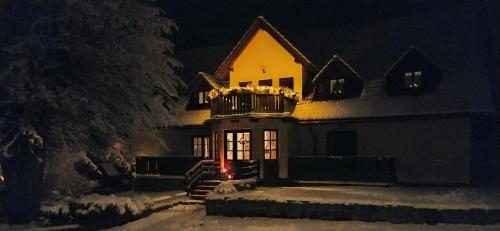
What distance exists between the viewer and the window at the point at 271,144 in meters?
21.4

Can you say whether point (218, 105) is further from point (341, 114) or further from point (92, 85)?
point (92, 85)

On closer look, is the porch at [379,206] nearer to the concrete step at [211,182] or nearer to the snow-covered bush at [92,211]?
the snow-covered bush at [92,211]

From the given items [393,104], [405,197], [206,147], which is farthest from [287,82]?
[405,197]

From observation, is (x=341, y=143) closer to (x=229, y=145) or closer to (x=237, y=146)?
(x=237, y=146)

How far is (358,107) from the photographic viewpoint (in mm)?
20578

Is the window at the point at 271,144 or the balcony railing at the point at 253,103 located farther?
the window at the point at 271,144

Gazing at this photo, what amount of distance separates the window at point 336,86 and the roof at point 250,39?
4.69 ft

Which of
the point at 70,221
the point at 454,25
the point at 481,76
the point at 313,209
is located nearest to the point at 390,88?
the point at 481,76

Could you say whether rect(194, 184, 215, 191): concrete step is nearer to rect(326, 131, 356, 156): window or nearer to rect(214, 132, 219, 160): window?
rect(214, 132, 219, 160): window

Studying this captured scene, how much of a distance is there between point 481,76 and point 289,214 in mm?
10939

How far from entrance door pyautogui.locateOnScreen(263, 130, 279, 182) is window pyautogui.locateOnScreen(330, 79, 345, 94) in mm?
3618

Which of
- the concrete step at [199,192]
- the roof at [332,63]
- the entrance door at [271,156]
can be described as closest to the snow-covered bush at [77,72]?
the concrete step at [199,192]

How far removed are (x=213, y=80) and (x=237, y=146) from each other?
16.2 ft

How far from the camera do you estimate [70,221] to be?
14.1 metres
